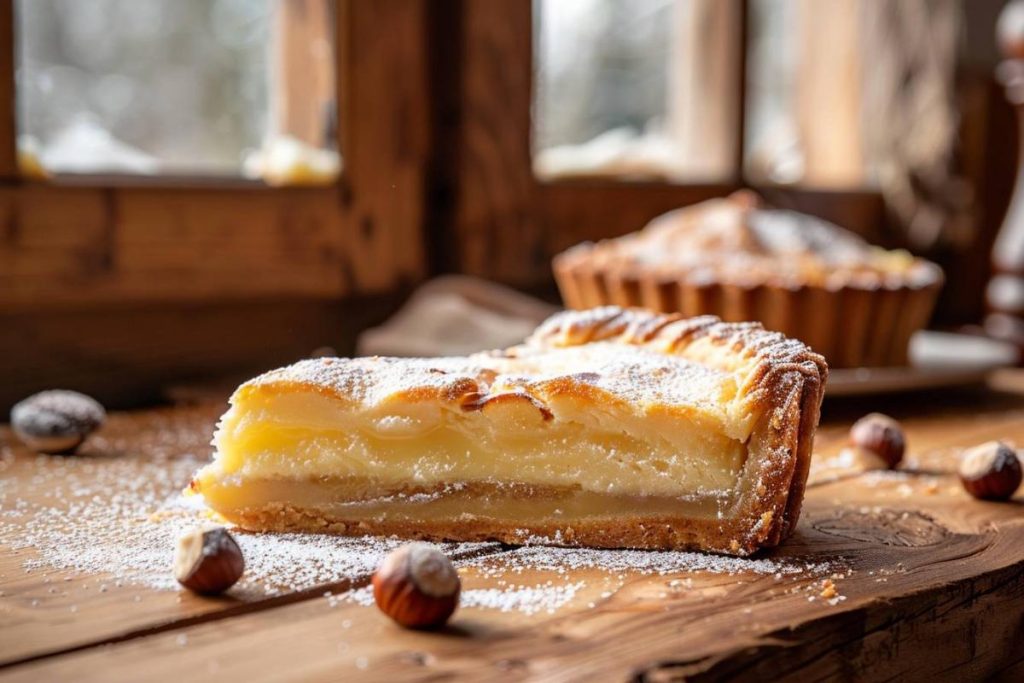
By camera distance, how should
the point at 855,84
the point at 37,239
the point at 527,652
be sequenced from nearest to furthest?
the point at 527,652, the point at 37,239, the point at 855,84

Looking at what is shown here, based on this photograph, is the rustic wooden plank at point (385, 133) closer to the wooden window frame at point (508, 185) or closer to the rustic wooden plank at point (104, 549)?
the wooden window frame at point (508, 185)

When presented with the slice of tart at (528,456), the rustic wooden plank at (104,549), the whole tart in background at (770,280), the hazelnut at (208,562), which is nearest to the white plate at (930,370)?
the whole tart in background at (770,280)

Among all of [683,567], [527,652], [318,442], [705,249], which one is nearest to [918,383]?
[705,249]

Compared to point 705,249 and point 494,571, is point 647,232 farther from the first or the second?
point 494,571

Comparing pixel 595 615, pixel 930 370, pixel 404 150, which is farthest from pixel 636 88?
pixel 595 615

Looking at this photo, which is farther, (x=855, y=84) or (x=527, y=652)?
(x=855, y=84)

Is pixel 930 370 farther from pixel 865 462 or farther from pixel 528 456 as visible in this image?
pixel 528 456
